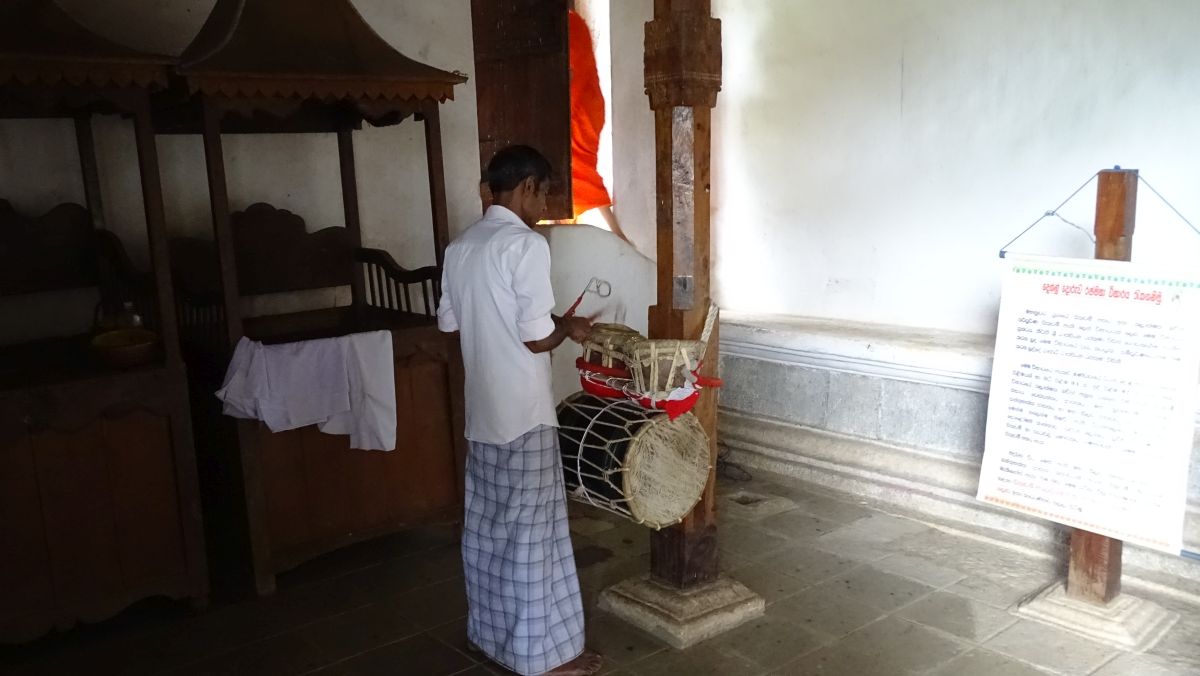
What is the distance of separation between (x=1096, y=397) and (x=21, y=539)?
373cm

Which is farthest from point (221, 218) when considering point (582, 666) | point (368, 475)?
point (582, 666)

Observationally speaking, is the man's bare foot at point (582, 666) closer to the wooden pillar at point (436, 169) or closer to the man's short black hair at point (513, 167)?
the man's short black hair at point (513, 167)

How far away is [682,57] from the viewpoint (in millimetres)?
3080

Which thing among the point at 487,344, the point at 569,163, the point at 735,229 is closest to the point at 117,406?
the point at 487,344

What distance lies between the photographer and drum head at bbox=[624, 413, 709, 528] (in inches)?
116

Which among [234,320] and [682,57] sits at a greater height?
[682,57]

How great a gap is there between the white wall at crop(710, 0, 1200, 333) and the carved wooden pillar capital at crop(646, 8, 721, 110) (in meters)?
2.00

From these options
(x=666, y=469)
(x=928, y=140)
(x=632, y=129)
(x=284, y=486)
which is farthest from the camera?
(x=632, y=129)

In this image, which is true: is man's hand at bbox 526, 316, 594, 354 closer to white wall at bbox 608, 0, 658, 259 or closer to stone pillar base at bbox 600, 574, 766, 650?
stone pillar base at bbox 600, 574, 766, 650

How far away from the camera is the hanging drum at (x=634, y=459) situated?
2.95 metres

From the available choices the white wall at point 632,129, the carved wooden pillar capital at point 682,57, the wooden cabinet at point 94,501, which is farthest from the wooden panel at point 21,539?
the white wall at point 632,129

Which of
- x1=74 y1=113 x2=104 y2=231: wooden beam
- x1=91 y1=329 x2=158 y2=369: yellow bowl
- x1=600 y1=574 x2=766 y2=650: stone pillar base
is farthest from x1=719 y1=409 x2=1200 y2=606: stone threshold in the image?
x1=74 y1=113 x2=104 y2=231: wooden beam

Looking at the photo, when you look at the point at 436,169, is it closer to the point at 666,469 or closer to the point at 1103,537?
the point at 666,469

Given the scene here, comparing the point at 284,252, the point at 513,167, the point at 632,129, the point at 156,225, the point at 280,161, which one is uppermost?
the point at 632,129
